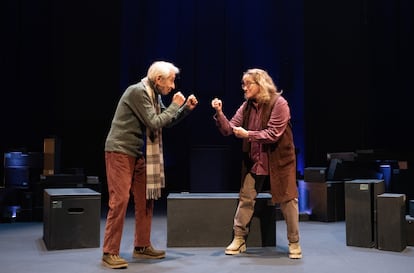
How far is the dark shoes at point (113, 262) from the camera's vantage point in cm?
308

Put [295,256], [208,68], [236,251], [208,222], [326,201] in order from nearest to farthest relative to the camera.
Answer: [295,256], [236,251], [208,222], [326,201], [208,68]

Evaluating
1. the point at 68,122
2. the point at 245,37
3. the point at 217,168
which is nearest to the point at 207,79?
the point at 245,37

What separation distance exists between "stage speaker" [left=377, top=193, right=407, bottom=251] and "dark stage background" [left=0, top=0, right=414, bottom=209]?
3.61m

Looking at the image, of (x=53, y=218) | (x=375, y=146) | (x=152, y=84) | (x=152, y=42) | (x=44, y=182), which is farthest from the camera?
(x=152, y=42)

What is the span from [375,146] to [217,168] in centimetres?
232

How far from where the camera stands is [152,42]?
7891mm

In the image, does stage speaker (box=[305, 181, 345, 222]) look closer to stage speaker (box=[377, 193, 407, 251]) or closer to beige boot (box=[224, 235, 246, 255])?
stage speaker (box=[377, 193, 407, 251])

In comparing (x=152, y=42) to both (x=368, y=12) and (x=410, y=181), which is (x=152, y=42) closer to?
(x=368, y=12)

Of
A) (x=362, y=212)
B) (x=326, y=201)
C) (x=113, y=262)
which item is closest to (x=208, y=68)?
(x=326, y=201)

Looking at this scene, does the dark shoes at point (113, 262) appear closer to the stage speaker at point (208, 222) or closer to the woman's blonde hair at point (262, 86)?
the stage speaker at point (208, 222)

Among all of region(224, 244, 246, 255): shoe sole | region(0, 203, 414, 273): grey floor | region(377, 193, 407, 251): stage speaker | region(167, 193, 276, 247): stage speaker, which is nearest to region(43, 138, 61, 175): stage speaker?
region(0, 203, 414, 273): grey floor

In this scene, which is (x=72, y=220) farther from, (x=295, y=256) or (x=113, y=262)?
(x=295, y=256)

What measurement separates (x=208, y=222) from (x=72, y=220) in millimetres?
1021

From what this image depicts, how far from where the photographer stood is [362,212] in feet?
12.8
